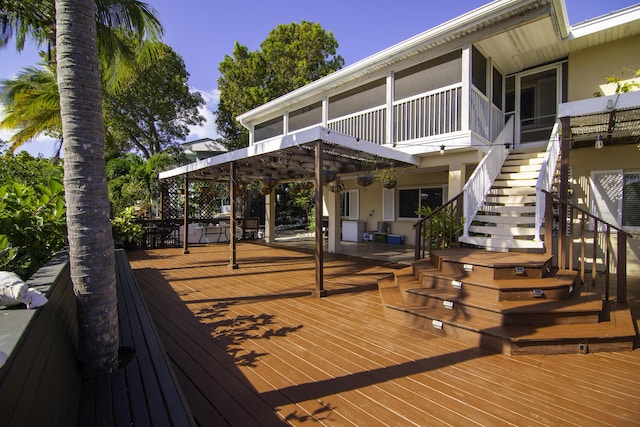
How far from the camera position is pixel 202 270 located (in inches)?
264

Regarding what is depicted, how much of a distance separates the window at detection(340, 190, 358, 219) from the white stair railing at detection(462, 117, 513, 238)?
564 cm

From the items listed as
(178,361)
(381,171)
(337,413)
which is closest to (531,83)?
(381,171)

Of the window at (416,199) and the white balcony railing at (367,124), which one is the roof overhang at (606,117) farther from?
the window at (416,199)

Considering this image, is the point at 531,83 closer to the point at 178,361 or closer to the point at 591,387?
the point at 591,387

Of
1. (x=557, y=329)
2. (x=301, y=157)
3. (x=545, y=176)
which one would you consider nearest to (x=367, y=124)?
(x=301, y=157)

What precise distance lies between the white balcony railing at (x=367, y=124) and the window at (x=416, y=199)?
3.22 m

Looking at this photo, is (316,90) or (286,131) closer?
(316,90)

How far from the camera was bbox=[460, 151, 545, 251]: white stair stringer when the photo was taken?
16.2 feet

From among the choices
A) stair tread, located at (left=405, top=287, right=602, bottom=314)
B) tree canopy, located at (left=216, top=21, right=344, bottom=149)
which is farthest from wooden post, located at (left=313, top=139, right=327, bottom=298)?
tree canopy, located at (left=216, top=21, right=344, bottom=149)

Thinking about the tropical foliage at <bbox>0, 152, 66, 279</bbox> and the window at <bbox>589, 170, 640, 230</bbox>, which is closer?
the tropical foliage at <bbox>0, 152, 66, 279</bbox>

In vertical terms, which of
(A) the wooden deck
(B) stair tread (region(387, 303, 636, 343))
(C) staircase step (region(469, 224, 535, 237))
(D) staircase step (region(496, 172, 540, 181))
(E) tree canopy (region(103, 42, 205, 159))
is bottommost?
(A) the wooden deck

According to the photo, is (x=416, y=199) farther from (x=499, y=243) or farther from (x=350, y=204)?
(x=499, y=243)

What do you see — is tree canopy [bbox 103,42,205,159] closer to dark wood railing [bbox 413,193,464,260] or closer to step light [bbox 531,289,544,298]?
dark wood railing [bbox 413,193,464,260]

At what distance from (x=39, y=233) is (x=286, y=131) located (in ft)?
26.6
